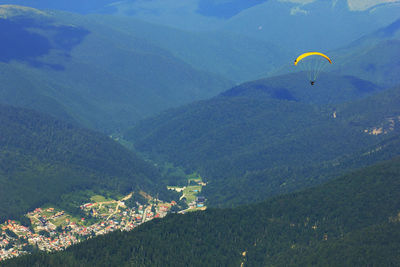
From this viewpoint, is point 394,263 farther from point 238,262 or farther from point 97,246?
point 97,246

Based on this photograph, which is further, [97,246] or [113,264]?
[97,246]

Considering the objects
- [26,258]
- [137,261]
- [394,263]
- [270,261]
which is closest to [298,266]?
[270,261]

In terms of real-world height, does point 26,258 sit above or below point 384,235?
below

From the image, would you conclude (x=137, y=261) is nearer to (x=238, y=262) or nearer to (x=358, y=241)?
(x=238, y=262)

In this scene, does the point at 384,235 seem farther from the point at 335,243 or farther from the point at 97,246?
the point at 97,246

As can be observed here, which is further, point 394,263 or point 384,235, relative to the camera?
point 384,235

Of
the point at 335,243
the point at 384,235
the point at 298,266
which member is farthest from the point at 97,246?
the point at 384,235

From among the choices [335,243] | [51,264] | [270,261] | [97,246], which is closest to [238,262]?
[270,261]
